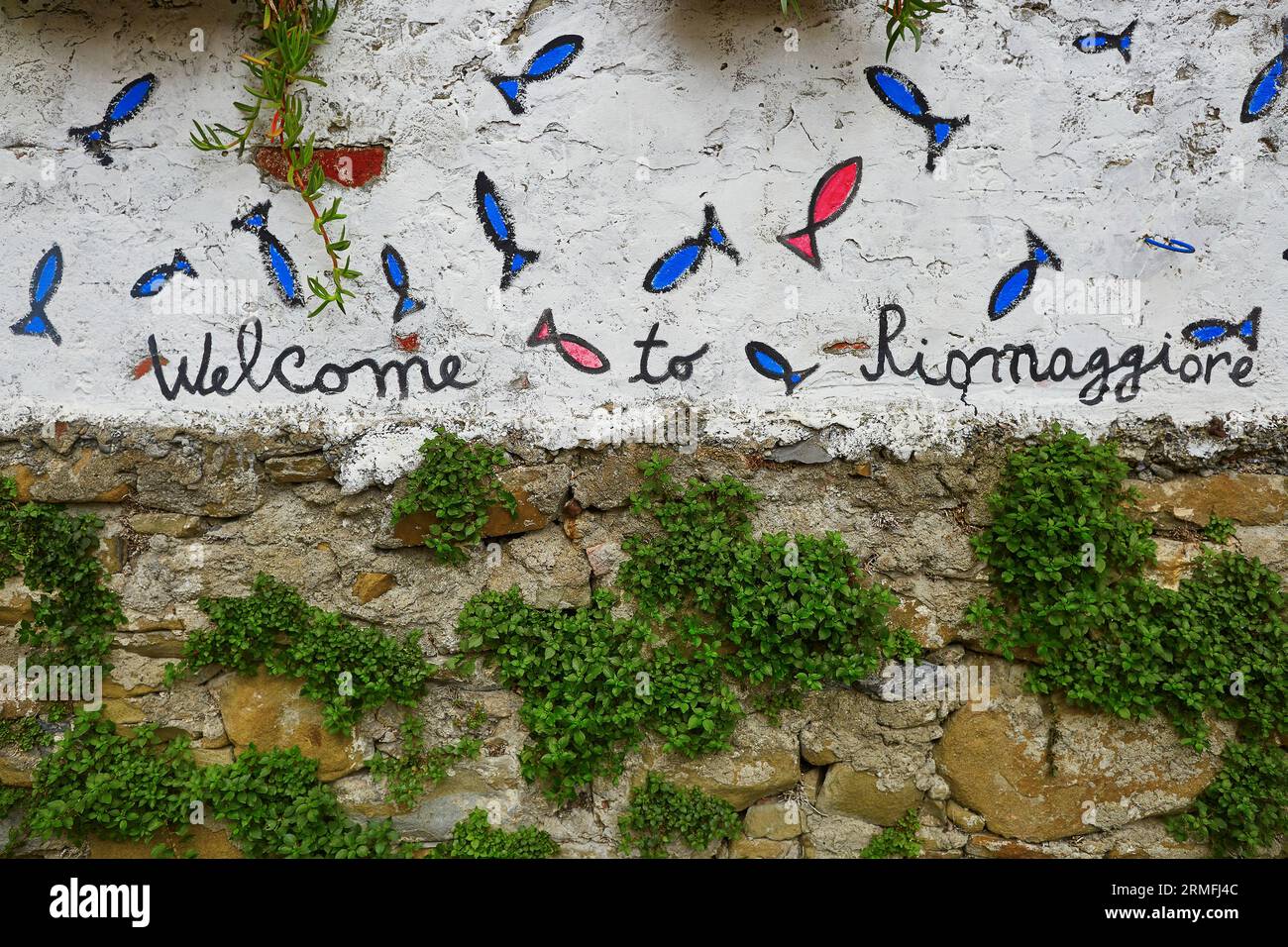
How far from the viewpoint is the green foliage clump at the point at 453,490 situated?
107 inches

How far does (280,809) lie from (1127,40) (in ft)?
12.9

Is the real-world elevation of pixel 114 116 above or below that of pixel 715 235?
above

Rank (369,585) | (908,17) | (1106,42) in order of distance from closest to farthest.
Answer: (908,17), (1106,42), (369,585)

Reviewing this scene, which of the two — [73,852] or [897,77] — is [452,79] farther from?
[73,852]

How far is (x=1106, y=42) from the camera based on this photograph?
8.83 feet

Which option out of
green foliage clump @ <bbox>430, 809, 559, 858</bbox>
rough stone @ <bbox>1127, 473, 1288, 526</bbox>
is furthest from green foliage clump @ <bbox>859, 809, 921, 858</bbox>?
rough stone @ <bbox>1127, 473, 1288, 526</bbox>

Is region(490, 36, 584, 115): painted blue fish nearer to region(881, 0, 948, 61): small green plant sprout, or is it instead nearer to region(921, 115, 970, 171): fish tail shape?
region(881, 0, 948, 61): small green plant sprout

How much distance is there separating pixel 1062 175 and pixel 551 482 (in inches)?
81.1

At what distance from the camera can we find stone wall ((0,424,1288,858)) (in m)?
2.77

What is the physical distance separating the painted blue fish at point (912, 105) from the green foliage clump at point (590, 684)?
194cm

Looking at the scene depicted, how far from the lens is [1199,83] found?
8.85ft

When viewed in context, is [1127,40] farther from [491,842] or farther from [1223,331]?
[491,842]

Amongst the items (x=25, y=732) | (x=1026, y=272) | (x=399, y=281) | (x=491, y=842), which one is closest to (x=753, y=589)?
(x=491, y=842)

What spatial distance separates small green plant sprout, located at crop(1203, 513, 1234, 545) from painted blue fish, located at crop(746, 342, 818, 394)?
1488mm
